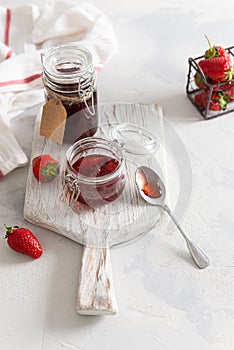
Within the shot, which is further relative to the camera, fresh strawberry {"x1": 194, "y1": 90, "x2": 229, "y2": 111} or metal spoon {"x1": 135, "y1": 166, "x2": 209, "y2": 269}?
fresh strawberry {"x1": 194, "y1": 90, "x2": 229, "y2": 111}

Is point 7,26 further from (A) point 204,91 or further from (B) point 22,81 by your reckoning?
(A) point 204,91

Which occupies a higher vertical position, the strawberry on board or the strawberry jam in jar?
the strawberry on board

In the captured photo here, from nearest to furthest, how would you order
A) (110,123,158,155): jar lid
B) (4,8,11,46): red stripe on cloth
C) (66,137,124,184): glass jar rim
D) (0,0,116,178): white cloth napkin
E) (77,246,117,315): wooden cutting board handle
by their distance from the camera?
(77,246,117,315): wooden cutting board handle, (66,137,124,184): glass jar rim, (110,123,158,155): jar lid, (0,0,116,178): white cloth napkin, (4,8,11,46): red stripe on cloth

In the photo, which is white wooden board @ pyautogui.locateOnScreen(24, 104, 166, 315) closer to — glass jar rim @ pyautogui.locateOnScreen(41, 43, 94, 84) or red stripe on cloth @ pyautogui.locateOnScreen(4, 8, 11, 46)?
glass jar rim @ pyautogui.locateOnScreen(41, 43, 94, 84)

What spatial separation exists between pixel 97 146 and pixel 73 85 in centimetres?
14

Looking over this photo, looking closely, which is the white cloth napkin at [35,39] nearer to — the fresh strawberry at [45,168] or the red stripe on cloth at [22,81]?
the red stripe on cloth at [22,81]

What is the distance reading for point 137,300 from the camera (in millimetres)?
1087

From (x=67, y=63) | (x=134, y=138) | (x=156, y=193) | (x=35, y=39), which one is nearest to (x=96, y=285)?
(x=156, y=193)

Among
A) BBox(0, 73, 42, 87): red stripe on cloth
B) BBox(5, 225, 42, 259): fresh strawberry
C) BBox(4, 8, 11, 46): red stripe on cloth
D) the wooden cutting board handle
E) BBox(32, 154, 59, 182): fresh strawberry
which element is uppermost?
BBox(4, 8, 11, 46): red stripe on cloth

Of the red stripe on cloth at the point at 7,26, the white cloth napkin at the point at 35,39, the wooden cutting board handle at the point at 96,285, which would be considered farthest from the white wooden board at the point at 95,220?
the red stripe on cloth at the point at 7,26

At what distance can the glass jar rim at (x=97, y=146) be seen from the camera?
1167mm

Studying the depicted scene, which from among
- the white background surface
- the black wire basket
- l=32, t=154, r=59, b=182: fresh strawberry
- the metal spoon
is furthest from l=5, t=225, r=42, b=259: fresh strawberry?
the black wire basket

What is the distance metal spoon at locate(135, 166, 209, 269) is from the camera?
1.13 meters

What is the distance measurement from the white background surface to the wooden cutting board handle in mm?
34
